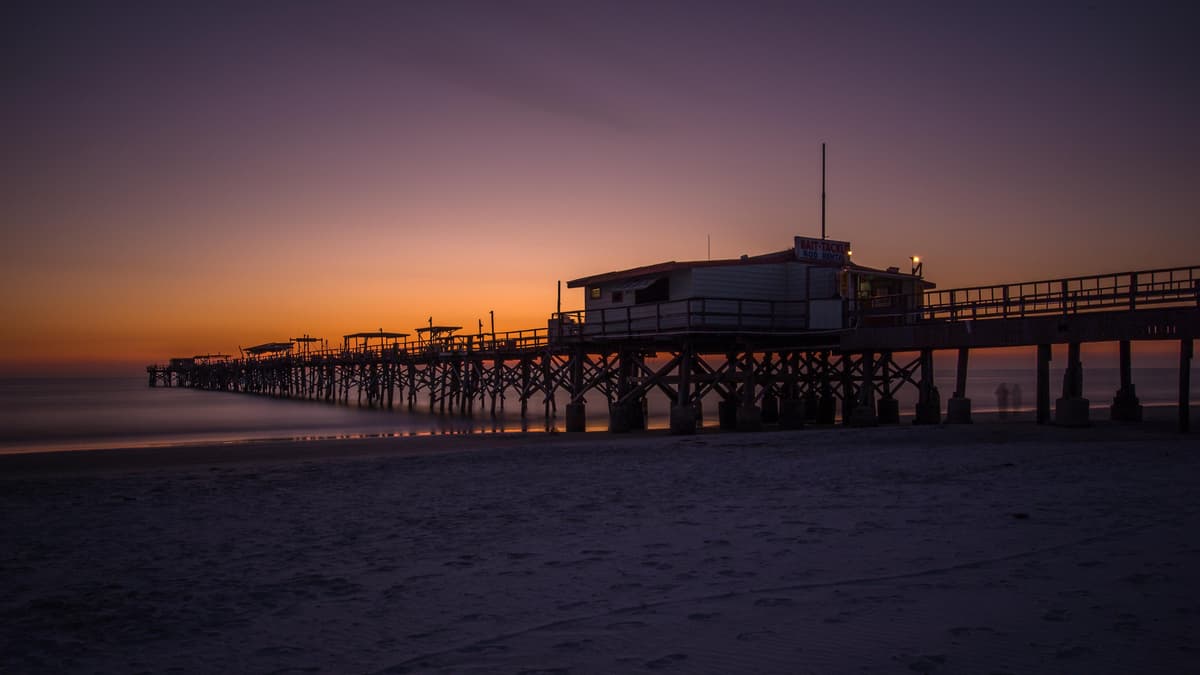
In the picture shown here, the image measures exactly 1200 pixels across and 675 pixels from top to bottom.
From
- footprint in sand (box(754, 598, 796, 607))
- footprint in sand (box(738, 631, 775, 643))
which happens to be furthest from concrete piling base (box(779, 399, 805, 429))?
footprint in sand (box(738, 631, 775, 643))

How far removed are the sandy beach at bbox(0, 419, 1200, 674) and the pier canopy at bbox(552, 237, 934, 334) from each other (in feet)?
43.8

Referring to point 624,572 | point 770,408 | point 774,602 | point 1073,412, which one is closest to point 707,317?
point 770,408

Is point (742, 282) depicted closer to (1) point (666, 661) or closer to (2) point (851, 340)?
(2) point (851, 340)

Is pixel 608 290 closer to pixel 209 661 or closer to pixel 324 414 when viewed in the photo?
pixel 209 661

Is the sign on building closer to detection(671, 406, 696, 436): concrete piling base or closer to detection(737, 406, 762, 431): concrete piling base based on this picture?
detection(737, 406, 762, 431): concrete piling base

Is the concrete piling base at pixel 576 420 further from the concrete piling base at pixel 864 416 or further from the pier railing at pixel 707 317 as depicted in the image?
the concrete piling base at pixel 864 416

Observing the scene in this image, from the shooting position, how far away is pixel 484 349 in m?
46.5

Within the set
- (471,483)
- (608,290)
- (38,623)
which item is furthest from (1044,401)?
(38,623)

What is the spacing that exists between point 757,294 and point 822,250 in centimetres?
292

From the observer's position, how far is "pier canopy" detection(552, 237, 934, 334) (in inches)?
992

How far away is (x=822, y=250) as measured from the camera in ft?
87.9

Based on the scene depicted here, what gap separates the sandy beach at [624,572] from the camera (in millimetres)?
4496

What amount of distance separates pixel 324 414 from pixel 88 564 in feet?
149

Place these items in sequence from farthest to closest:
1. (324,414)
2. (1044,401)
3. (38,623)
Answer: (324,414), (1044,401), (38,623)
